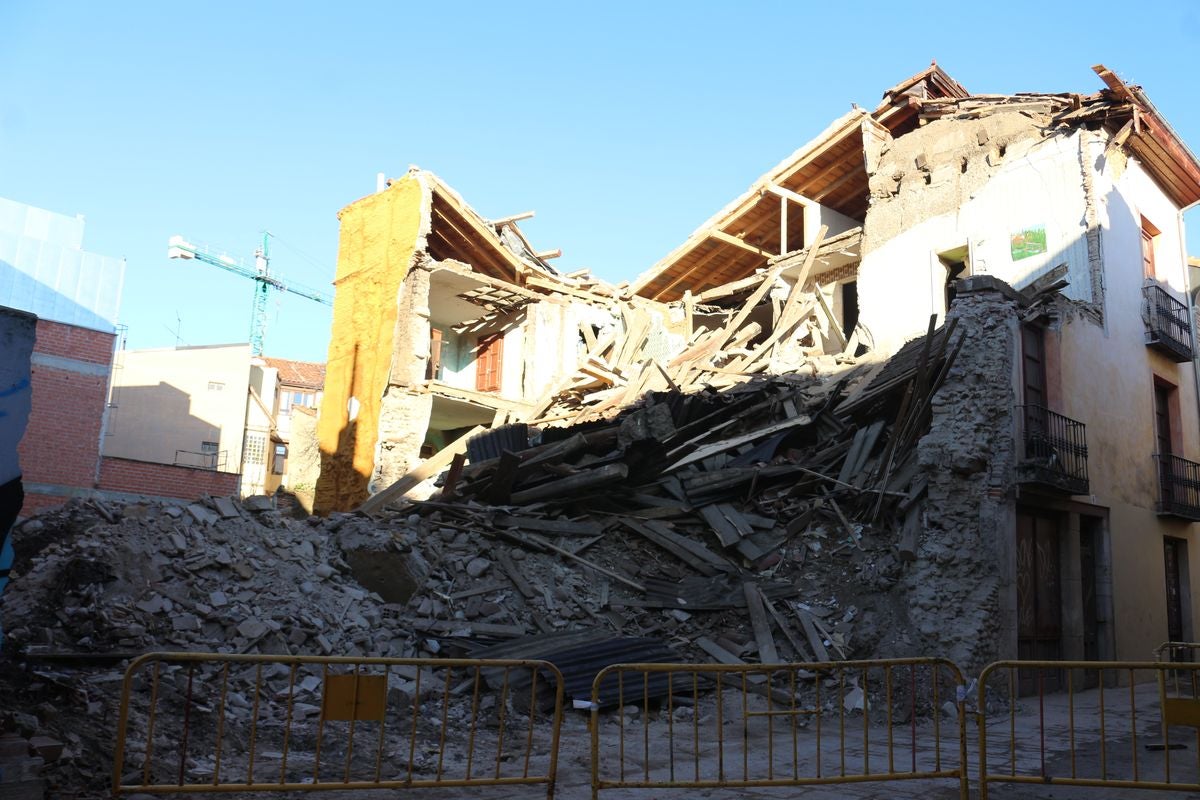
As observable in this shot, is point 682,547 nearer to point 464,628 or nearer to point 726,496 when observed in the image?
point 726,496

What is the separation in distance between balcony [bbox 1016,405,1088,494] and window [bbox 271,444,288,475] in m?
33.2

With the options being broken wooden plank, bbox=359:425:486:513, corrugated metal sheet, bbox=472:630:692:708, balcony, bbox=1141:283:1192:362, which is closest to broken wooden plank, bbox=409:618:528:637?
corrugated metal sheet, bbox=472:630:692:708

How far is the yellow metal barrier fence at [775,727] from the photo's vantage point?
19.2 feet

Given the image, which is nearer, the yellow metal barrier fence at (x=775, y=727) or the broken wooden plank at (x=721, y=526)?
the yellow metal barrier fence at (x=775, y=727)

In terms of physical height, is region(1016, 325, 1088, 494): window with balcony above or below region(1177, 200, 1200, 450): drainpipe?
below

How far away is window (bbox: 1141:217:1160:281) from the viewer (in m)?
17.7

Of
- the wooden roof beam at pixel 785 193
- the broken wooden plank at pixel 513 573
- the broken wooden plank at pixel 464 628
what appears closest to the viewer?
the broken wooden plank at pixel 464 628

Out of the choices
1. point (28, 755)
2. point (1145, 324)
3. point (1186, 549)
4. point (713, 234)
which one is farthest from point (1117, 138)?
point (28, 755)

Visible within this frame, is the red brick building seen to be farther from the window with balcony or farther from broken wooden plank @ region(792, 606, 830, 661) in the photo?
the window with balcony

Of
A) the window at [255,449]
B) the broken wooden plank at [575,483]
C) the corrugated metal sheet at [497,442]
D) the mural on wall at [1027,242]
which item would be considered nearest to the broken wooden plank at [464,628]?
the broken wooden plank at [575,483]

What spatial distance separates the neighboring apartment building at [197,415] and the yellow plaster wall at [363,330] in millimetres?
11543

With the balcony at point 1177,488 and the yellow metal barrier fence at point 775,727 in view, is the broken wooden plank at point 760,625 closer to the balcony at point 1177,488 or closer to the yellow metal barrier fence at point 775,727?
the yellow metal barrier fence at point 775,727

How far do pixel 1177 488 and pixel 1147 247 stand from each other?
201 inches

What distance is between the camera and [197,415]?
3528 cm
